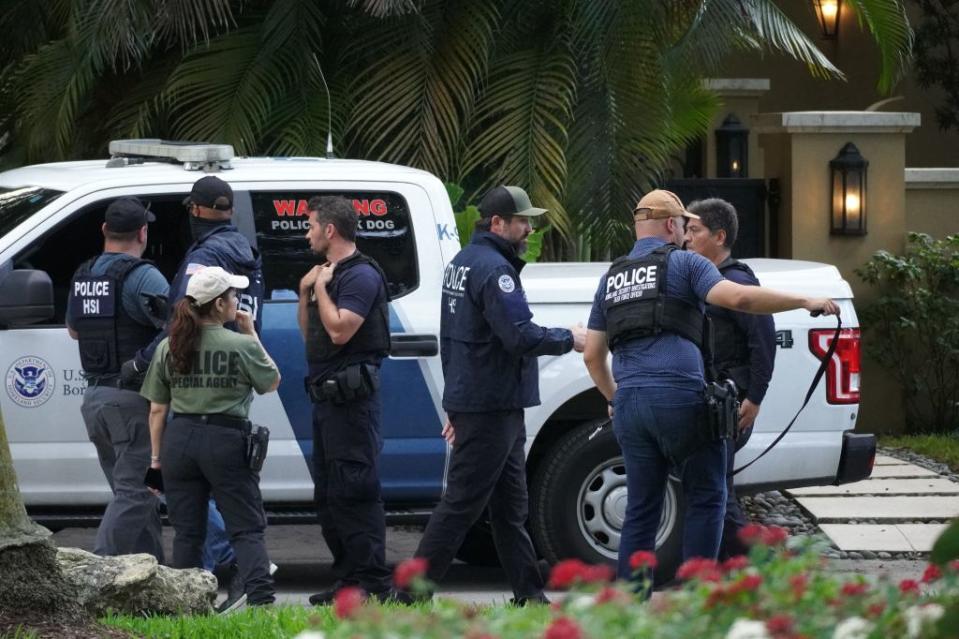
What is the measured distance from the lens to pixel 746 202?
1238cm

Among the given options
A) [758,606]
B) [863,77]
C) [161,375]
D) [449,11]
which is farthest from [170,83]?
[863,77]

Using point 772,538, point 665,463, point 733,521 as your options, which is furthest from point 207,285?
point 772,538

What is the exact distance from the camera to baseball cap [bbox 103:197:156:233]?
674cm

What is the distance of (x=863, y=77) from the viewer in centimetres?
1705

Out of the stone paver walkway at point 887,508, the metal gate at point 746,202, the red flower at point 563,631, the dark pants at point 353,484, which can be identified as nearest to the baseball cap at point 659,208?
the dark pants at point 353,484

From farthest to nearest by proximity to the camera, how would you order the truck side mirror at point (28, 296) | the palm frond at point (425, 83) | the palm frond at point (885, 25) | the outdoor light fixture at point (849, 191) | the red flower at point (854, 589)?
the outdoor light fixture at point (849, 191) → the palm frond at point (885, 25) → the palm frond at point (425, 83) → the truck side mirror at point (28, 296) → the red flower at point (854, 589)

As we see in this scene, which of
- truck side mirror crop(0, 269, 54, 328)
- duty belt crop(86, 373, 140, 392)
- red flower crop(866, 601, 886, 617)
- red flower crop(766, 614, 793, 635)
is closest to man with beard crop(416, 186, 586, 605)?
duty belt crop(86, 373, 140, 392)

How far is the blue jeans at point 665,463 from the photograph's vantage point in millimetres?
5832

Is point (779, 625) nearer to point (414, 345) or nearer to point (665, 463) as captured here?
point (665, 463)

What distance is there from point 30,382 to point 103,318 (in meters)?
0.57

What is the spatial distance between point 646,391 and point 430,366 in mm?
1594

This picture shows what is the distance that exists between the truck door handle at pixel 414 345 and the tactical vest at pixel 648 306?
1.40 meters

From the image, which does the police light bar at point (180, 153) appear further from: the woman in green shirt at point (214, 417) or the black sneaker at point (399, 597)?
the black sneaker at point (399, 597)

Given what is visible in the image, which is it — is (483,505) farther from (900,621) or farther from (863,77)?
(863,77)
